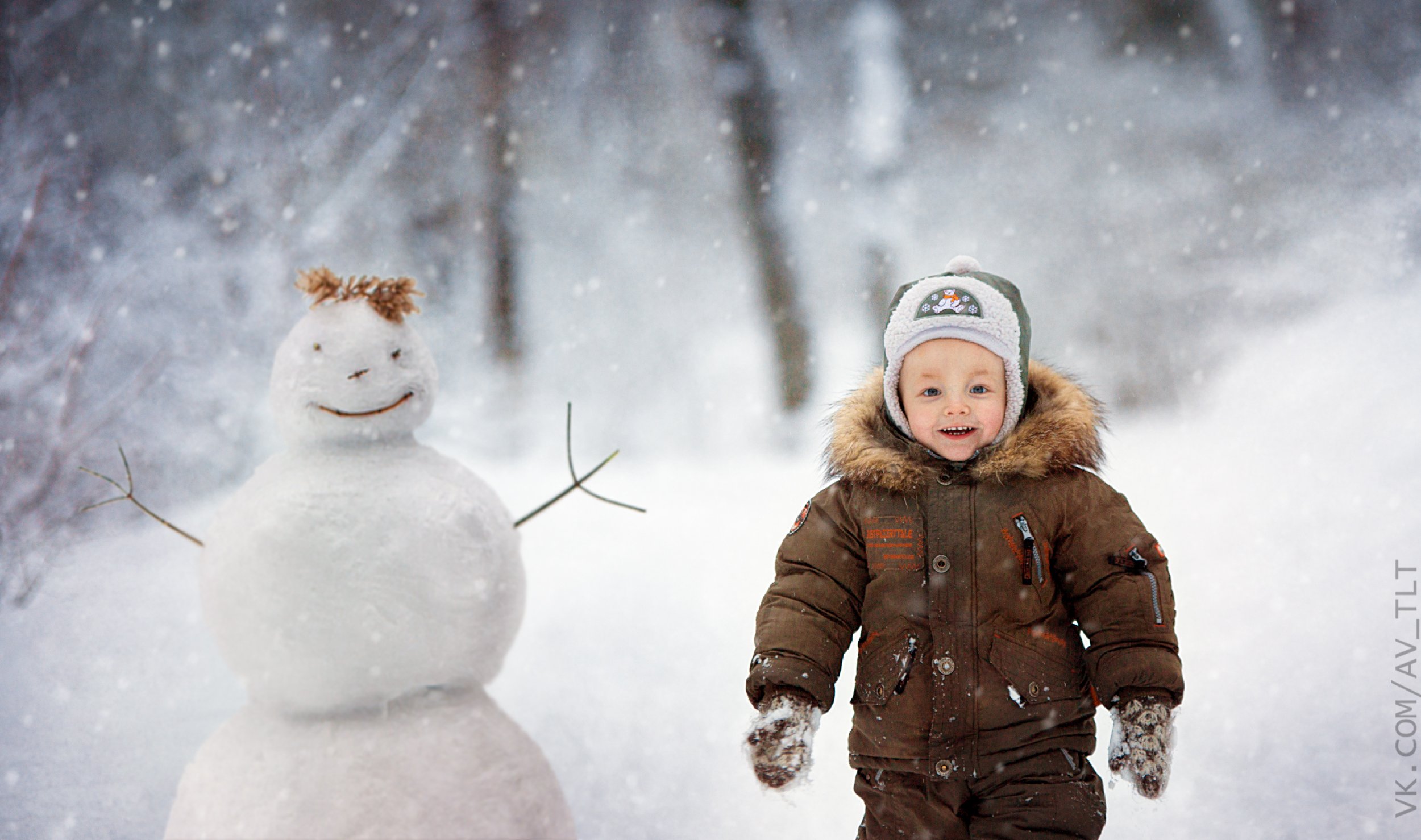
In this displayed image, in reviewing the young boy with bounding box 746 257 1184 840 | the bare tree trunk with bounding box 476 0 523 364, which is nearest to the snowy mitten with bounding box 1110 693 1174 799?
the young boy with bounding box 746 257 1184 840

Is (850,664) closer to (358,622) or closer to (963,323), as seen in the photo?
(963,323)

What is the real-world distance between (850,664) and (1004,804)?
0.60 meters

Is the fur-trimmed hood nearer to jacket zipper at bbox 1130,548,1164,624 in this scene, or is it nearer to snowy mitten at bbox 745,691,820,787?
jacket zipper at bbox 1130,548,1164,624

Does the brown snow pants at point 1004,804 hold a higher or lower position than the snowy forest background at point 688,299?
lower

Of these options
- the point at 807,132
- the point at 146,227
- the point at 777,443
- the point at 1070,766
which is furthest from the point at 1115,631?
the point at 146,227

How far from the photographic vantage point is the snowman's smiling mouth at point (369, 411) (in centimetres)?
98

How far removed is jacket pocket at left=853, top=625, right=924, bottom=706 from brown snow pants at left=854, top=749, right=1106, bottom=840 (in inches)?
3.3

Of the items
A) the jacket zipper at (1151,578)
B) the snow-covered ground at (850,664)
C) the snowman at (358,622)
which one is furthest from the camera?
the snow-covered ground at (850,664)

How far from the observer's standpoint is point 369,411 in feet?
3.24

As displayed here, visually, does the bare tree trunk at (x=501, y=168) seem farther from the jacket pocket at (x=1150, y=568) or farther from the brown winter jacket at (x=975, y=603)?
the jacket pocket at (x=1150, y=568)

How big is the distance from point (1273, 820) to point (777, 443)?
871 millimetres

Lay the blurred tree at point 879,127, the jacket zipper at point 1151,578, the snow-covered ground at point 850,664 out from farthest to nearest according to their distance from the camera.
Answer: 1. the blurred tree at point 879,127
2. the snow-covered ground at point 850,664
3. the jacket zipper at point 1151,578

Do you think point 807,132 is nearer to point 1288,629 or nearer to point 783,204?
point 783,204

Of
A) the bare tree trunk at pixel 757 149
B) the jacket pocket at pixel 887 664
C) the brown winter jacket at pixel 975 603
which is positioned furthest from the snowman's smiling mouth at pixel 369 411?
the bare tree trunk at pixel 757 149
